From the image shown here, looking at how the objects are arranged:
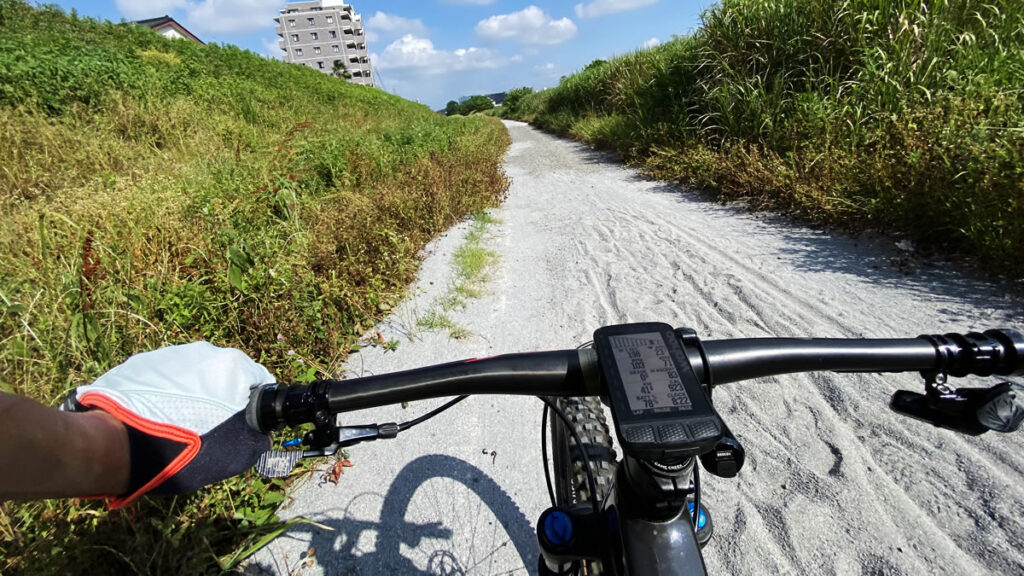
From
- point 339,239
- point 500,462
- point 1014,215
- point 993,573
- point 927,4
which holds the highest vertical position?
point 927,4

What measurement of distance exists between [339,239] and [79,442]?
377 cm

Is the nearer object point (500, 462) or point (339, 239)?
point (500, 462)

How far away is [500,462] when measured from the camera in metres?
2.27

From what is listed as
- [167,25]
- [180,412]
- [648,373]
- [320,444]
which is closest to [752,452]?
[648,373]

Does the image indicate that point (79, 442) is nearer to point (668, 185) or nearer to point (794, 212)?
point (794, 212)

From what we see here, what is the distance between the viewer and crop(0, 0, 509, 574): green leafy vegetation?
1833 mm

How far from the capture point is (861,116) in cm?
557

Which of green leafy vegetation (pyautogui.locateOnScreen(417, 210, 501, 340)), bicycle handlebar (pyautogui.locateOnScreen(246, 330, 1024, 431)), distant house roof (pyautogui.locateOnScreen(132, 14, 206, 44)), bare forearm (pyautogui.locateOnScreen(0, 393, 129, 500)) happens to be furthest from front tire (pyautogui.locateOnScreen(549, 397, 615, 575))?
distant house roof (pyautogui.locateOnScreen(132, 14, 206, 44))

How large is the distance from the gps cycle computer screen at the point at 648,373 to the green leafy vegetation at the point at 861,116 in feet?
13.5

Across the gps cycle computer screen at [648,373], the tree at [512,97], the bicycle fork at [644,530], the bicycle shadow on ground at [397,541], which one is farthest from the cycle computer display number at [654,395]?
the tree at [512,97]

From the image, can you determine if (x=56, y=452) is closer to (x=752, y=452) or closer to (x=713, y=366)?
(x=713, y=366)

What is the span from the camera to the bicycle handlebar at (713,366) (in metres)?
0.79

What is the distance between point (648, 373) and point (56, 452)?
29.8 inches

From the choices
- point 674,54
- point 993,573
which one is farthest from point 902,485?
point 674,54
